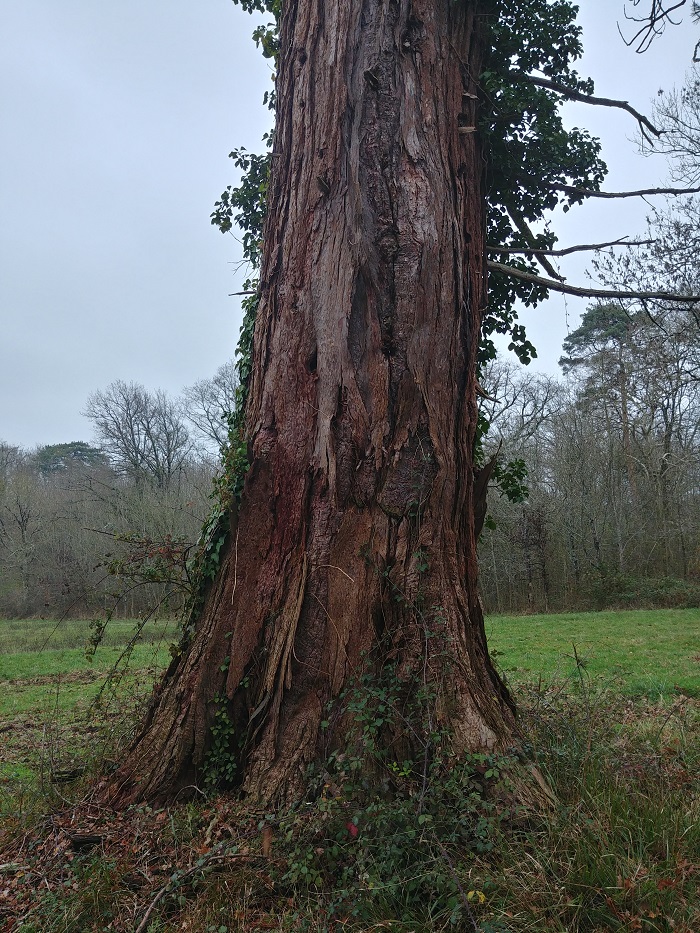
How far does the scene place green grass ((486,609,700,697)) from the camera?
7469 mm

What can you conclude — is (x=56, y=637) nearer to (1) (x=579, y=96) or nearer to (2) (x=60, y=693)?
(2) (x=60, y=693)

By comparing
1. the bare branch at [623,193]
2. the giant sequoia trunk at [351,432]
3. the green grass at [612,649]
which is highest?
the bare branch at [623,193]

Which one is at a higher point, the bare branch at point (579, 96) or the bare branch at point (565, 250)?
the bare branch at point (579, 96)

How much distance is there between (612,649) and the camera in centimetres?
1146

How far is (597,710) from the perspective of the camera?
4.30 meters

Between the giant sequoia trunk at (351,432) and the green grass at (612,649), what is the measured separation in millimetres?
1091

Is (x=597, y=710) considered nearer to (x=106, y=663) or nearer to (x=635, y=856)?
(x=635, y=856)

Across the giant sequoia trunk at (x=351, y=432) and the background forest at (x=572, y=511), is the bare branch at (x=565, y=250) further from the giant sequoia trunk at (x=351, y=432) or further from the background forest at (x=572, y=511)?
the background forest at (x=572, y=511)

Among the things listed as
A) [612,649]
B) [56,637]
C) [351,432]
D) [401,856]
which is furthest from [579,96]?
[56,637]

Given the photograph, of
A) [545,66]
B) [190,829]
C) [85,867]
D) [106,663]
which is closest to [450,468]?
[190,829]

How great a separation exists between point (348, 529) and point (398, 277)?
1580 mm

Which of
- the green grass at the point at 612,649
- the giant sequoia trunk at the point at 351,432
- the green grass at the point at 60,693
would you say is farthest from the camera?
the green grass at the point at 612,649

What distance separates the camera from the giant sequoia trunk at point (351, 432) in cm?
342

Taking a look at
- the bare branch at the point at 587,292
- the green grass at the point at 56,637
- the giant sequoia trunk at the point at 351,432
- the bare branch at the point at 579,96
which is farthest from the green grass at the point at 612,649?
the green grass at the point at 56,637
